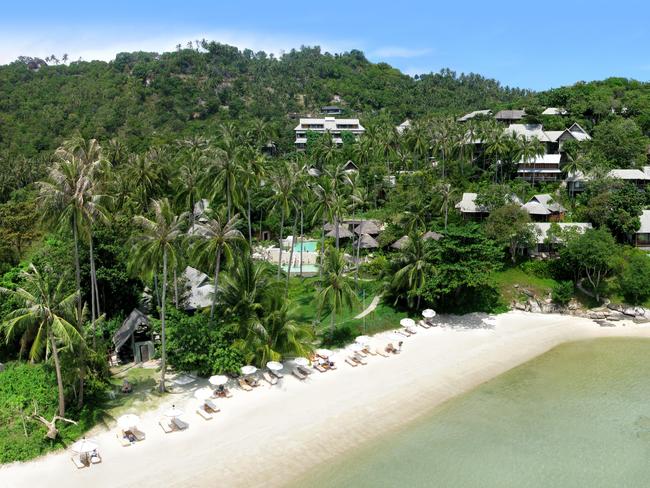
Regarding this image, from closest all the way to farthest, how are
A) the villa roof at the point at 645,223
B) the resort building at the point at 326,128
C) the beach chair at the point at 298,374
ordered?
the beach chair at the point at 298,374
the villa roof at the point at 645,223
the resort building at the point at 326,128

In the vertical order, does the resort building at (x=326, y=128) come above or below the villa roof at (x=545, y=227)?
above

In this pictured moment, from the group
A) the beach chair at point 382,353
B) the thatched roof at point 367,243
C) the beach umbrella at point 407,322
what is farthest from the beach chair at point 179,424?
the thatched roof at point 367,243

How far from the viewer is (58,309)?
29.1 meters

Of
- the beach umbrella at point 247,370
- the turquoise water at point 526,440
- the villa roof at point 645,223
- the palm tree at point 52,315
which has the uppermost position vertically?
the villa roof at point 645,223

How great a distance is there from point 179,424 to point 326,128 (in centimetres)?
10294

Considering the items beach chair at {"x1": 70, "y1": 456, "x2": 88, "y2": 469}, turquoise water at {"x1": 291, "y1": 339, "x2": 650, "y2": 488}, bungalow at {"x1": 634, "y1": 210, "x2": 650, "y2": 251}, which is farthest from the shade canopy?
bungalow at {"x1": 634, "y1": 210, "x2": 650, "y2": 251}

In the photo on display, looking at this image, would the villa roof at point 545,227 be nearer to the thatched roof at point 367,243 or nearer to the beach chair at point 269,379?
the thatched roof at point 367,243

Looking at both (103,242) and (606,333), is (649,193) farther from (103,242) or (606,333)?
(103,242)

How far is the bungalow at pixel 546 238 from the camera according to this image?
57.2 metres

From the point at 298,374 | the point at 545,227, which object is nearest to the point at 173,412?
the point at 298,374

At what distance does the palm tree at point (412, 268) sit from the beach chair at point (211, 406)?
74.3 feet

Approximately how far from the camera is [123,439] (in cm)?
2820

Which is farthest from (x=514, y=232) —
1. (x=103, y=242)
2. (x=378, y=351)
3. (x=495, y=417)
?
(x=103, y=242)

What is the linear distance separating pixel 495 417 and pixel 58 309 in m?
28.7
